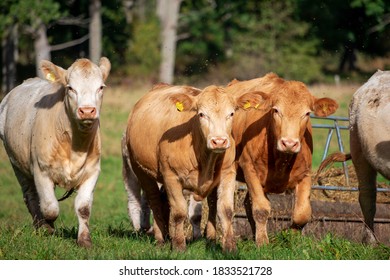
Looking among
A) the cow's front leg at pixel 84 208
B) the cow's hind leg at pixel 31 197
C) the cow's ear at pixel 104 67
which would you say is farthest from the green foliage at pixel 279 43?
the cow's front leg at pixel 84 208

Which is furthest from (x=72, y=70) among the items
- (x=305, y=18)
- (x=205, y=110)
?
(x=305, y=18)

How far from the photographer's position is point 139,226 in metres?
11.6

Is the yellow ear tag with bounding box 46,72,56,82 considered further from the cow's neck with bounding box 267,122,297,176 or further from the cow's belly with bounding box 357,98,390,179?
the cow's belly with bounding box 357,98,390,179

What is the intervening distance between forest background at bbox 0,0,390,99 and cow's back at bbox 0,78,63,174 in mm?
27095

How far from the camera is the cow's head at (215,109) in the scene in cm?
858

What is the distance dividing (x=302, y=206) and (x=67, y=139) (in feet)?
9.15

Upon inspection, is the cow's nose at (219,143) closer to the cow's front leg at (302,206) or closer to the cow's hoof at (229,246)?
the cow's hoof at (229,246)

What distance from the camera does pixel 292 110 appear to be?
941 cm

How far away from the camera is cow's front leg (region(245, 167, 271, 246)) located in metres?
9.55

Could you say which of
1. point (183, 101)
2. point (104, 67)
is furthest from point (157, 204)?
point (183, 101)

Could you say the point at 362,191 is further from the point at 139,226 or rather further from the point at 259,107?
the point at 139,226

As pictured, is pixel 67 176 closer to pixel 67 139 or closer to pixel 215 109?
pixel 67 139

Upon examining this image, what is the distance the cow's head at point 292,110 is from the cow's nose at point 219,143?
890mm

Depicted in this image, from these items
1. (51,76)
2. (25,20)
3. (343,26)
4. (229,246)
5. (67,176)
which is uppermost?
(51,76)
